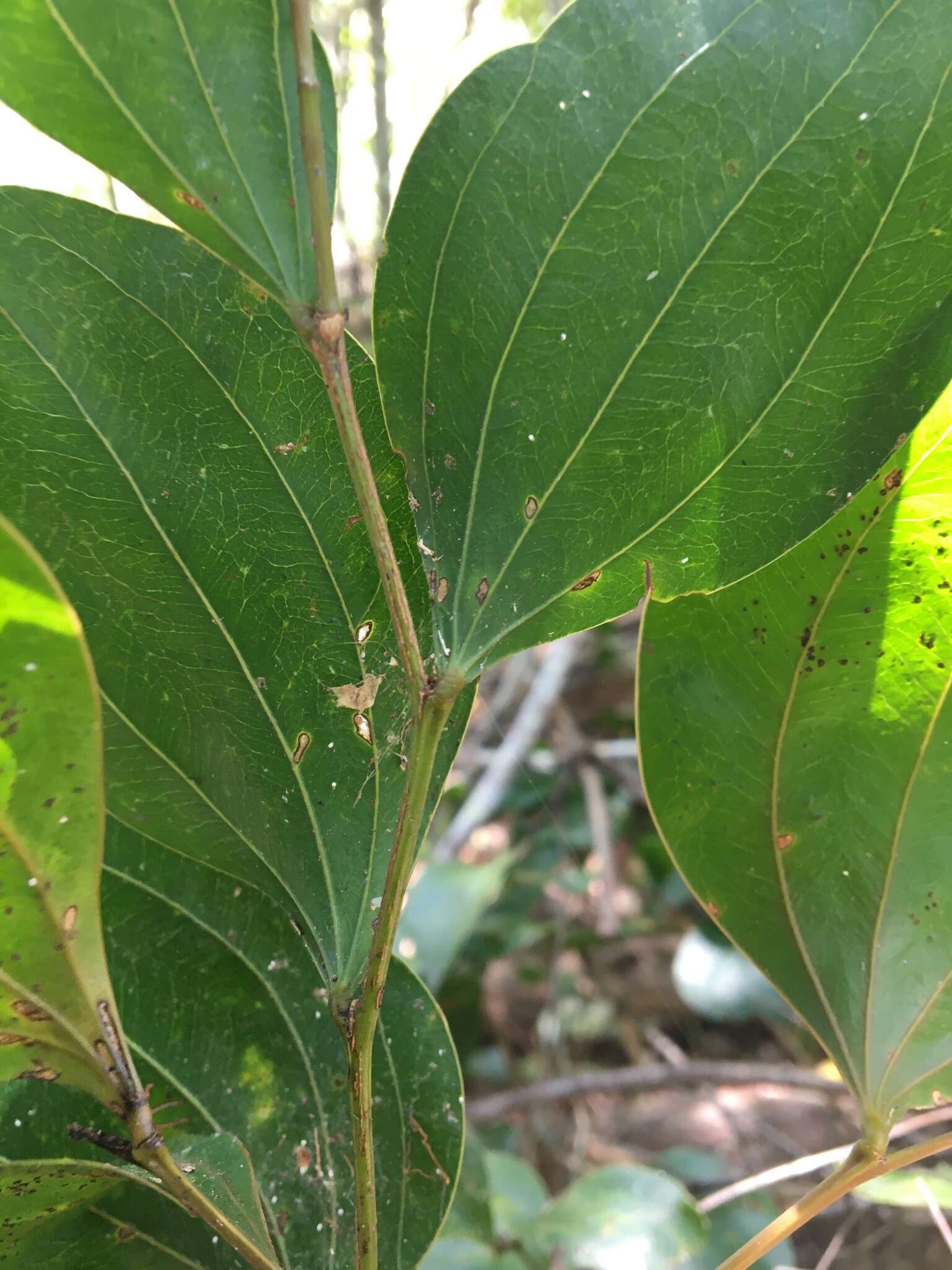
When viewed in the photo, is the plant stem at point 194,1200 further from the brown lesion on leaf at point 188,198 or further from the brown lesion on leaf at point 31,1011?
the brown lesion on leaf at point 188,198

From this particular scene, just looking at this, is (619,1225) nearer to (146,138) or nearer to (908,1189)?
(908,1189)

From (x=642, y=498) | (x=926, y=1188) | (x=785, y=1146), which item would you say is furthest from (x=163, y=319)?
(x=785, y=1146)

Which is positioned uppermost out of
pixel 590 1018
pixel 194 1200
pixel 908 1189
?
pixel 194 1200

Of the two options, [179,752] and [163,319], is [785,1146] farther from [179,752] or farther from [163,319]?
[163,319]

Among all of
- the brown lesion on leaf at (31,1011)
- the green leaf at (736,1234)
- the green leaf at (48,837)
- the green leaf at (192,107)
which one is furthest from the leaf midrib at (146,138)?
the green leaf at (736,1234)

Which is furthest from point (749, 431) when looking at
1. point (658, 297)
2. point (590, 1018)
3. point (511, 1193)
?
point (590, 1018)
